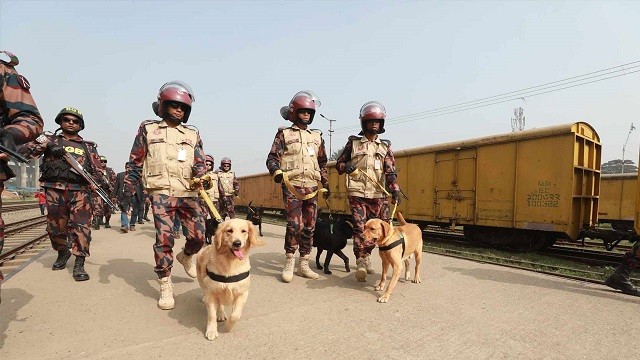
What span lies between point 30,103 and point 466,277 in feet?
17.0

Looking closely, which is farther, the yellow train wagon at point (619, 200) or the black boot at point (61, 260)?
the yellow train wagon at point (619, 200)

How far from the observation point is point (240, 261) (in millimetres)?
2680

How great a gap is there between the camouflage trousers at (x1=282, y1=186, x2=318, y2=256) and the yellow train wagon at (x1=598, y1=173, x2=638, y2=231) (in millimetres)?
11680

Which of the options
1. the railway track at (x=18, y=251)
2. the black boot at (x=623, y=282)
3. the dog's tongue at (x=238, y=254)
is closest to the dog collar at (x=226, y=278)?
the dog's tongue at (x=238, y=254)

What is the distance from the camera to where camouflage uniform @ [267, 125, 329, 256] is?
4.41 m

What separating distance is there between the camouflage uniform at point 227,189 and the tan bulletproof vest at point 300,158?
18.1 feet

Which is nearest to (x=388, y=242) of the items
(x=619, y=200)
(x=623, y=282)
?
(x=623, y=282)

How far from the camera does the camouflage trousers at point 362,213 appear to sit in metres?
4.52

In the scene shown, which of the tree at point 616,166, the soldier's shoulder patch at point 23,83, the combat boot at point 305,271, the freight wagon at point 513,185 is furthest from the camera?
the tree at point 616,166

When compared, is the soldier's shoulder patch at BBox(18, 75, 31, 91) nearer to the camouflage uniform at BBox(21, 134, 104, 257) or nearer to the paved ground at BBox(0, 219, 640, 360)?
the paved ground at BBox(0, 219, 640, 360)

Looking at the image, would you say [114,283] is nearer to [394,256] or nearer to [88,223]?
[88,223]

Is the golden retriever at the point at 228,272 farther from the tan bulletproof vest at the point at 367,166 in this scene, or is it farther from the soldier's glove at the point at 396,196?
the soldier's glove at the point at 396,196

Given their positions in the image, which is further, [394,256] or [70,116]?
[70,116]

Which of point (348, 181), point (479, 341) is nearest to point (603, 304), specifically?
point (479, 341)
